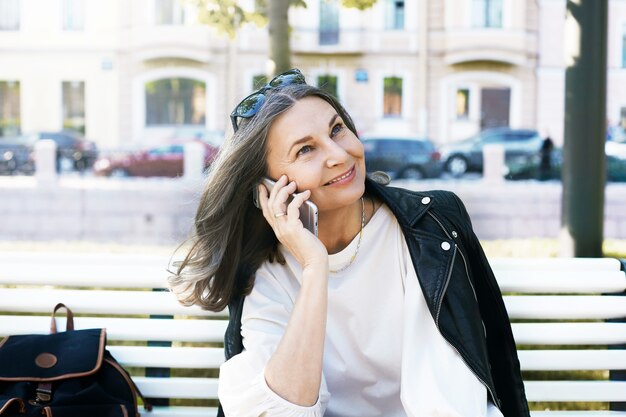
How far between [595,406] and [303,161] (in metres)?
1.71

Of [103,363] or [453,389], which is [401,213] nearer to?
[453,389]

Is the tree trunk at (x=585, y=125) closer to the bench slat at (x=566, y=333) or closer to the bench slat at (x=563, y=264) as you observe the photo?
the bench slat at (x=563, y=264)

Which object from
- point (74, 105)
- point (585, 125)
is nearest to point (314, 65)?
point (74, 105)

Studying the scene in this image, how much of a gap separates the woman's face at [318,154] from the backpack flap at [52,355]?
2.13 ft

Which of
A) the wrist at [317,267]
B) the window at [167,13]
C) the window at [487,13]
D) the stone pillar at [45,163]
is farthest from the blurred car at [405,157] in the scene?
the wrist at [317,267]

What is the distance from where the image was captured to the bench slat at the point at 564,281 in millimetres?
2264

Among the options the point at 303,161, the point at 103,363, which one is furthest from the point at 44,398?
the point at 303,161

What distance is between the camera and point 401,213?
6.38 feet

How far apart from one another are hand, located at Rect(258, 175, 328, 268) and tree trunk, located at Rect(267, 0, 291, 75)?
3.50 meters

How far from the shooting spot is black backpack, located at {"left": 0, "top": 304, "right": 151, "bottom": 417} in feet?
6.50

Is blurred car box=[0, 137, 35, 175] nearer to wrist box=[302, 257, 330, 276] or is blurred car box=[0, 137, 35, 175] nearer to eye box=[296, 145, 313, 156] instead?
eye box=[296, 145, 313, 156]

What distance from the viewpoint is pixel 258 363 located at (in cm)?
181

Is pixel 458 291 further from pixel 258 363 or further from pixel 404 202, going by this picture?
pixel 258 363

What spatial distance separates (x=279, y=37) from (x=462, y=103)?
76.0 ft
